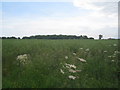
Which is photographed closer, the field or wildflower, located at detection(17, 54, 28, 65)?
the field

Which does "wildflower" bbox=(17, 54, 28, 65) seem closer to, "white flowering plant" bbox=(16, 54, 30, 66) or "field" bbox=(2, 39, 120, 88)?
"white flowering plant" bbox=(16, 54, 30, 66)

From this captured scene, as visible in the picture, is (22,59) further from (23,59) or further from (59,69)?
(59,69)

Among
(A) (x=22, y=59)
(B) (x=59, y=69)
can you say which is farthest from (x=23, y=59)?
(B) (x=59, y=69)

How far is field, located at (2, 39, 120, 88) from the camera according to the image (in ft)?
22.2

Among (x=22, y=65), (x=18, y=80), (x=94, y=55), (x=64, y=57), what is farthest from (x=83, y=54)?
(x=18, y=80)

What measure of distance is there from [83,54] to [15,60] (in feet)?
13.4

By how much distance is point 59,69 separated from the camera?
7.78 meters

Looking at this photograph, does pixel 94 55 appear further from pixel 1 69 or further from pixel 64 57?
pixel 1 69

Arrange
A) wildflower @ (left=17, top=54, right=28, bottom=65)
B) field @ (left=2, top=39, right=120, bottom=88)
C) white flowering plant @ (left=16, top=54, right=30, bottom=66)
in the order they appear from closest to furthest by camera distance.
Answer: field @ (left=2, top=39, right=120, bottom=88), white flowering plant @ (left=16, top=54, right=30, bottom=66), wildflower @ (left=17, top=54, right=28, bottom=65)

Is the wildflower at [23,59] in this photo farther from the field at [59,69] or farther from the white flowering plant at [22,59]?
the field at [59,69]

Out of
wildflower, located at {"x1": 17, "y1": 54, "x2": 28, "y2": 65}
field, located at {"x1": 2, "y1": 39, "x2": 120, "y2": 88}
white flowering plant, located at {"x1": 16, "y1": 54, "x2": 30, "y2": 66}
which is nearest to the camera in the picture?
field, located at {"x1": 2, "y1": 39, "x2": 120, "y2": 88}

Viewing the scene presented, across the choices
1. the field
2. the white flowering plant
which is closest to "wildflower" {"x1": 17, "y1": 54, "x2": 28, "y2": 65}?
the white flowering plant

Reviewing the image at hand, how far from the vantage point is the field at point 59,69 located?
22.2 ft

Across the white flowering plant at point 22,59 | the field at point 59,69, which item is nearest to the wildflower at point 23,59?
the white flowering plant at point 22,59
